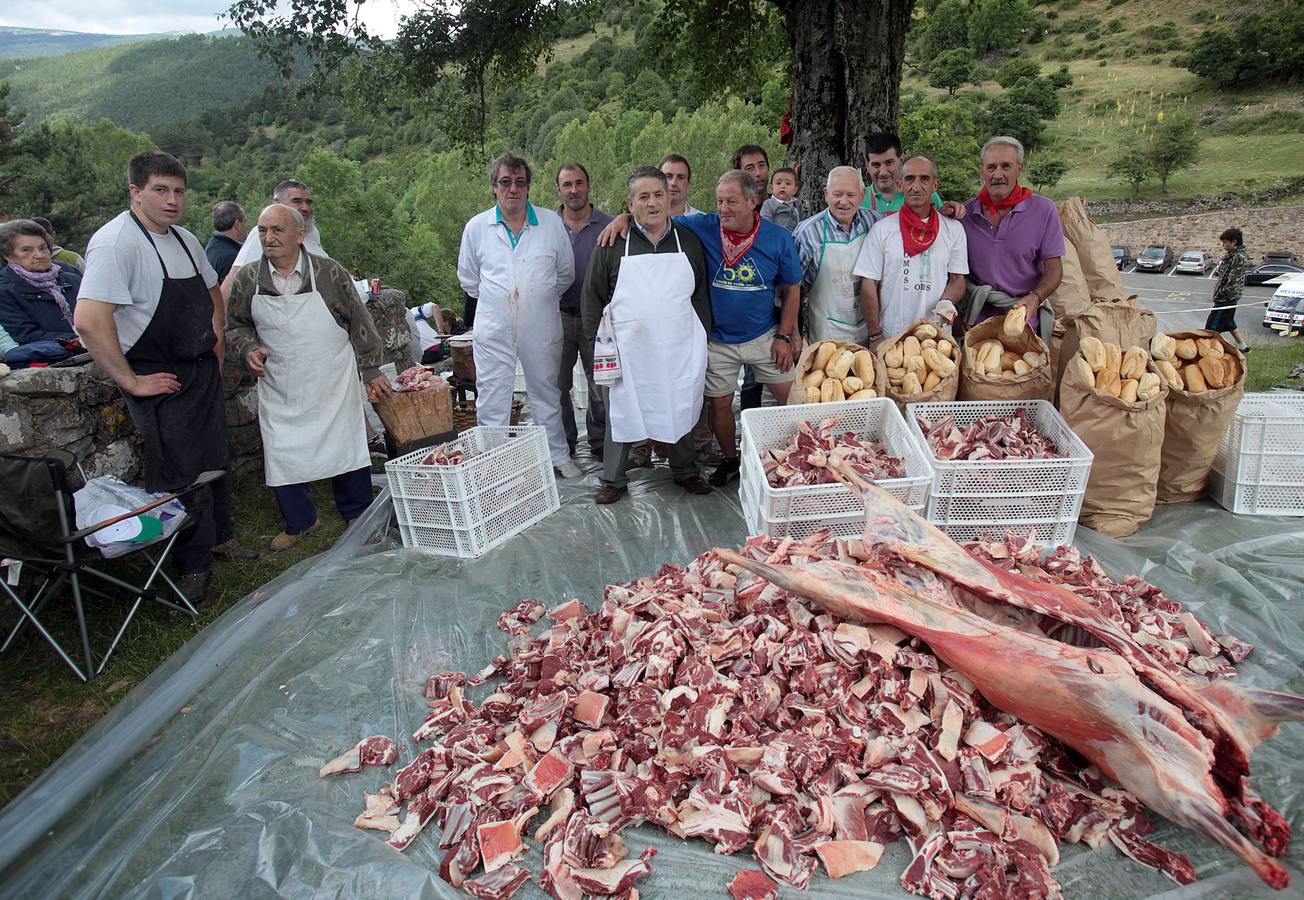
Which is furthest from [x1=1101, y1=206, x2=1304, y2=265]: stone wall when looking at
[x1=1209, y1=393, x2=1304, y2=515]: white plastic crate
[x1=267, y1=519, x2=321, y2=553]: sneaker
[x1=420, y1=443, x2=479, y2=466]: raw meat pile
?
[x1=267, y1=519, x2=321, y2=553]: sneaker

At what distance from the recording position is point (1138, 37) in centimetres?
8206

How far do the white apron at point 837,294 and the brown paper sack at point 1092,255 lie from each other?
1464 millimetres

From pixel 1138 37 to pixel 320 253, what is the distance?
103 metres

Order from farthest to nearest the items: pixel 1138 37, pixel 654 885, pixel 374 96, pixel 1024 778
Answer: pixel 1138 37
pixel 374 96
pixel 1024 778
pixel 654 885

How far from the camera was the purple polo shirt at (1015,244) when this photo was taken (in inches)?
182

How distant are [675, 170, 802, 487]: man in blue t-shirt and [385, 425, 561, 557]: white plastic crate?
1175 millimetres

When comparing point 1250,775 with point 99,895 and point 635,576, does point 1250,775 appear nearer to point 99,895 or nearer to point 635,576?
point 635,576

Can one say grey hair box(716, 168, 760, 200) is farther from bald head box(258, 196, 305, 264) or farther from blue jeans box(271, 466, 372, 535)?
blue jeans box(271, 466, 372, 535)

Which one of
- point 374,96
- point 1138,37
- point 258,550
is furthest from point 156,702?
point 1138,37

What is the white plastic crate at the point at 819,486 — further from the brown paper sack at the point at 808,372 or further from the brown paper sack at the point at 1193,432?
the brown paper sack at the point at 1193,432

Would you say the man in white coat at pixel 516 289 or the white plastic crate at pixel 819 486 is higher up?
the man in white coat at pixel 516 289

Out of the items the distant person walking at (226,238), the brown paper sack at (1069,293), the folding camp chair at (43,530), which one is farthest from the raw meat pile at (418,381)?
the brown paper sack at (1069,293)

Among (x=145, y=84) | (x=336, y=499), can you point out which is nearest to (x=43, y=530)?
(x=336, y=499)

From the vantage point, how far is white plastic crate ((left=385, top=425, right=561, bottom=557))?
13.7ft
